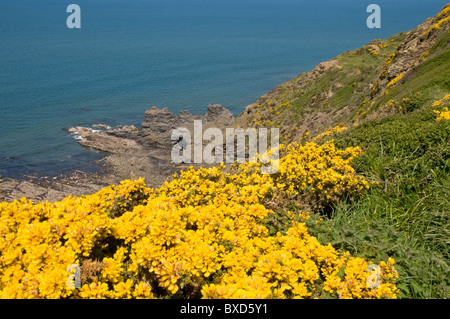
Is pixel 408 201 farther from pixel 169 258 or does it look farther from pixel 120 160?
pixel 120 160

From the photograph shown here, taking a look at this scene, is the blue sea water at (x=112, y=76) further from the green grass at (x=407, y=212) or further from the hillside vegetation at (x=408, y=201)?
the green grass at (x=407, y=212)

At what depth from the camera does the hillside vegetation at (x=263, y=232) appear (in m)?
4.23

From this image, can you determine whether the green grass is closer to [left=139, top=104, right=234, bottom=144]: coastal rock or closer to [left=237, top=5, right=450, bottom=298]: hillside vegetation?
[left=237, top=5, right=450, bottom=298]: hillside vegetation

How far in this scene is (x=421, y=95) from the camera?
1565 cm

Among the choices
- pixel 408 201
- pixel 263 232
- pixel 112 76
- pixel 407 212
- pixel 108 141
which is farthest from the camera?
pixel 112 76

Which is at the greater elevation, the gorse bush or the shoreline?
the gorse bush

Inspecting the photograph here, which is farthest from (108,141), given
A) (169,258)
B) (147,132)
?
(169,258)

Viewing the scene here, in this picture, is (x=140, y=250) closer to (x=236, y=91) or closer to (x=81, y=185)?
(x=81, y=185)

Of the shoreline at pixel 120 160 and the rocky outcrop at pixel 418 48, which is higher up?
the rocky outcrop at pixel 418 48

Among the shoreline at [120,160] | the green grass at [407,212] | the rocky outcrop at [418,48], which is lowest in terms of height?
the shoreline at [120,160]

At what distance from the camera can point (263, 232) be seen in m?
5.82

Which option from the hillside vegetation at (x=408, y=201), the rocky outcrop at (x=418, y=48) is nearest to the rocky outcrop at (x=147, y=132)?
the rocky outcrop at (x=418, y=48)

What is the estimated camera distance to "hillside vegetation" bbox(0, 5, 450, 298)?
4227 millimetres

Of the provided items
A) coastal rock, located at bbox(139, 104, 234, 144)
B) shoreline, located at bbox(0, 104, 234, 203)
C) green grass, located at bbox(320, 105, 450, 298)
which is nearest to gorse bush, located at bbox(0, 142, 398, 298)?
green grass, located at bbox(320, 105, 450, 298)
